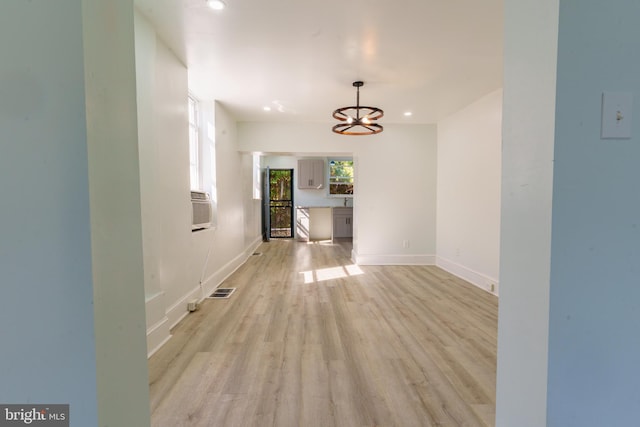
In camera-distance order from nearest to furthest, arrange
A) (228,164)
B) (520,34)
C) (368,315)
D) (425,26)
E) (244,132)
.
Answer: (520,34)
(425,26)
(368,315)
(228,164)
(244,132)

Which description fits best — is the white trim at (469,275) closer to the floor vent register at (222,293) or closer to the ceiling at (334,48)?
the ceiling at (334,48)

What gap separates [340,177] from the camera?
834 centimetres

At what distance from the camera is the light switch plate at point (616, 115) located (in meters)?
0.70

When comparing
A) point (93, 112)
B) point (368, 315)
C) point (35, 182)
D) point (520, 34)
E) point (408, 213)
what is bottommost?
point (368, 315)

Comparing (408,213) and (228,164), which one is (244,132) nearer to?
(228,164)

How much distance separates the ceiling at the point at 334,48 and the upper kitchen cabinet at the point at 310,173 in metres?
4.34

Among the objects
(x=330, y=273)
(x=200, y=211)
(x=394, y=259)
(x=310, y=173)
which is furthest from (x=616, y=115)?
(x=310, y=173)

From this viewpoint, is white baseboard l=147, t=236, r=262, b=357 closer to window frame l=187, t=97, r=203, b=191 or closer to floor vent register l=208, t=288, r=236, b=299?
floor vent register l=208, t=288, r=236, b=299

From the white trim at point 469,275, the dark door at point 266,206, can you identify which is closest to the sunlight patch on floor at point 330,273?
the white trim at point 469,275

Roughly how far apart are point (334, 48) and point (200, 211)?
225 centimetres

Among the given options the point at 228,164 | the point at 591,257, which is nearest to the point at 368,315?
the point at 591,257

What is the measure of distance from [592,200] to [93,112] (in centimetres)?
130

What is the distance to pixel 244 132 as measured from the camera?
4609 mm

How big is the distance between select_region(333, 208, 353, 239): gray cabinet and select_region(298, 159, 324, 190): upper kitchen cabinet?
1.03 meters
